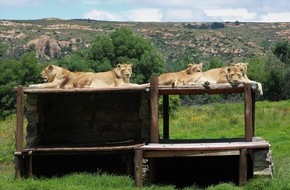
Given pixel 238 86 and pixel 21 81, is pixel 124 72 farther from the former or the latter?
pixel 21 81

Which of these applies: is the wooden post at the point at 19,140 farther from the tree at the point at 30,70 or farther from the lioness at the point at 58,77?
the tree at the point at 30,70

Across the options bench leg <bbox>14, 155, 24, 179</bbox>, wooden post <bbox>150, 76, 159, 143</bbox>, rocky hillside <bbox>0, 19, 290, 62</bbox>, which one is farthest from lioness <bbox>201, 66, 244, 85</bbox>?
rocky hillside <bbox>0, 19, 290, 62</bbox>

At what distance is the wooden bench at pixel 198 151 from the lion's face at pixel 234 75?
1.42 meters

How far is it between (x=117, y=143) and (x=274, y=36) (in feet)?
335

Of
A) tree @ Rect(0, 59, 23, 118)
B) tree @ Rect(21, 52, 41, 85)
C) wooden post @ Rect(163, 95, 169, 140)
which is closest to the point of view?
wooden post @ Rect(163, 95, 169, 140)

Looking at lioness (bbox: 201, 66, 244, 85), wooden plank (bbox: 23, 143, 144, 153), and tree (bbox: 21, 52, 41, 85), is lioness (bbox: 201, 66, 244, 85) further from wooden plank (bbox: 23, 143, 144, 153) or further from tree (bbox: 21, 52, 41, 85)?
tree (bbox: 21, 52, 41, 85)

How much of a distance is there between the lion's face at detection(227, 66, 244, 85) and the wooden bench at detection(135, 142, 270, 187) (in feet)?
4.66

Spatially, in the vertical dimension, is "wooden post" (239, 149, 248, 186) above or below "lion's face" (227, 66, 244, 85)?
below

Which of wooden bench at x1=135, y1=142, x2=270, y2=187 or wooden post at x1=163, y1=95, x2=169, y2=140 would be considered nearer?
wooden bench at x1=135, y1=142, x2=270, y2=187

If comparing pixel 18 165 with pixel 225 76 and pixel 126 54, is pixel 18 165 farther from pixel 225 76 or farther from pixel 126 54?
pixel 126 54

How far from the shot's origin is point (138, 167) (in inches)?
513

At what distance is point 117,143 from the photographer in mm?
15039

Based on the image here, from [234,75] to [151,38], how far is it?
95.9 m

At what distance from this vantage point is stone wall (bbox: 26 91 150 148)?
52.6 ft
